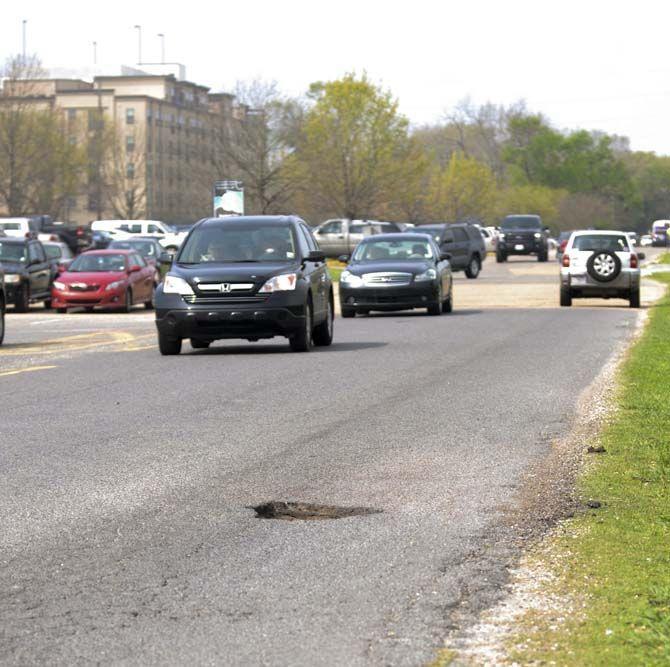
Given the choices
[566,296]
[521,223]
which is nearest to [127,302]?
[566,296]

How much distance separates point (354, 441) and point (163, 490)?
8.40ft

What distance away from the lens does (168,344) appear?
802 inches

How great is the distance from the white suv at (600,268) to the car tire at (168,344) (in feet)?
47.4

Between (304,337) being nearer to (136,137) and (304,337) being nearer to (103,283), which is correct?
(103,283)

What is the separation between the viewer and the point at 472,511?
336 inches

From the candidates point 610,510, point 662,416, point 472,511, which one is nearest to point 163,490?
point 472,511

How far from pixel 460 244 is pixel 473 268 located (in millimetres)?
1375

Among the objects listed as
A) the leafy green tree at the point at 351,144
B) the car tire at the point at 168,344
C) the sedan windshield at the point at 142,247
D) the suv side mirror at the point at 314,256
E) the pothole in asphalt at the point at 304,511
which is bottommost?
the car tire at the point at 168,344

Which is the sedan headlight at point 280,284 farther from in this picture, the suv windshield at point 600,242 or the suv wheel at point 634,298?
the suv wheel at point 634,298

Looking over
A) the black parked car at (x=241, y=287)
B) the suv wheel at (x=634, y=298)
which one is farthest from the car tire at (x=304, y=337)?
the suv wheel at (x=634, y=298)

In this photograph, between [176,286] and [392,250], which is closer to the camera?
[176,286]

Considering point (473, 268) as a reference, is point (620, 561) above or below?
above

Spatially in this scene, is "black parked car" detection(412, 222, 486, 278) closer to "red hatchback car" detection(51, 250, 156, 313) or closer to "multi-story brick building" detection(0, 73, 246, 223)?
"red hatchback car" detection(51, 250, 156, 313)

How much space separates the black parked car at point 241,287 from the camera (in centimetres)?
2011
